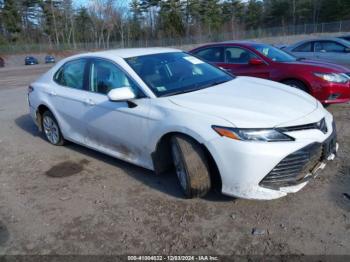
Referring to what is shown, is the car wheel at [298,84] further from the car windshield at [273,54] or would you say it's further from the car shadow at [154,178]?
the car shadow at [154,178]

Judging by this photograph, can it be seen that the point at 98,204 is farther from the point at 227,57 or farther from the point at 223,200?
the point at 227,57

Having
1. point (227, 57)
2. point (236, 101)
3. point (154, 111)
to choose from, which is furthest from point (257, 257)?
point (227, 57)

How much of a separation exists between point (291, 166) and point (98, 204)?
82.2 inches

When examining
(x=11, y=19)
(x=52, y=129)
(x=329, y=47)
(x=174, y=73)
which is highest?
(x=11, y=19)

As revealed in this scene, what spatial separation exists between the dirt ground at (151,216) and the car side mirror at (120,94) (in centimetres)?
110

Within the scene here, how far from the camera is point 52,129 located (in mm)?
5703

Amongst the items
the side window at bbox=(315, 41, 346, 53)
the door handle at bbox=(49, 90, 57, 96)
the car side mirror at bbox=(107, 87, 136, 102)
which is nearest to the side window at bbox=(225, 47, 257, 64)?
the door handle at bbox=(49, 90, 57, 96)

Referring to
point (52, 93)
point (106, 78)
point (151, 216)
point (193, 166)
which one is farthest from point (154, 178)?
point (52, 93)

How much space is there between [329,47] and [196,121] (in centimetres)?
908

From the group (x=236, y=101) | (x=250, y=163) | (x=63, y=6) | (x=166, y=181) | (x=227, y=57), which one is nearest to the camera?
(x=250, y=163)

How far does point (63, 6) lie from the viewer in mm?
73375

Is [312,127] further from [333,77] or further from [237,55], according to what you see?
[237,55]

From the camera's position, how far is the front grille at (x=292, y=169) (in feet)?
10.3

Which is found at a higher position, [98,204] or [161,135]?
[161,135]
